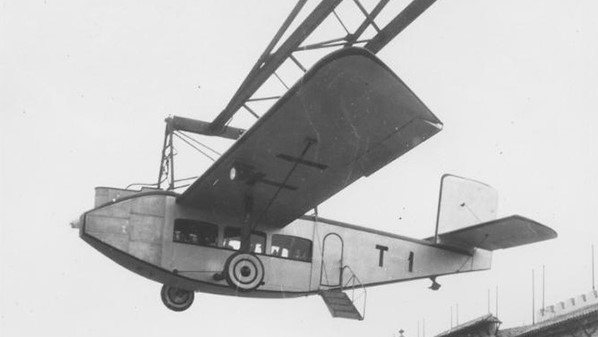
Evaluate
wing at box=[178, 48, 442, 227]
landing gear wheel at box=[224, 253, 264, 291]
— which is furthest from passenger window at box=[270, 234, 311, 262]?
landing gear wheel at box=[224, 253, 264, 291]

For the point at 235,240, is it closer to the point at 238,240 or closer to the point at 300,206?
the point at 238,240

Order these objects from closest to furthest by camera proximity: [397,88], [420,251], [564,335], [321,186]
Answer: [397,88], [321,186], [420,251], [564,335]

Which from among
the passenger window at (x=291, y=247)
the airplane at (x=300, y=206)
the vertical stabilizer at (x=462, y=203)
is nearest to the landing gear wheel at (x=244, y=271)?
the airplane at (x=300, y=206)

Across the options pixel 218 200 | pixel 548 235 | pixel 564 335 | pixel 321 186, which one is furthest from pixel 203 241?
pixel 564 335

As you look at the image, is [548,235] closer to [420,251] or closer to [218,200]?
[420,251]

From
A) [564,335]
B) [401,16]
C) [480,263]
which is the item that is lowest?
[564,335]

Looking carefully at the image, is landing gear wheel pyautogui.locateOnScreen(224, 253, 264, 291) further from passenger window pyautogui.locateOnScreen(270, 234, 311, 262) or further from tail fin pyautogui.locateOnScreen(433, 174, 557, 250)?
tail fin pyautogui.locateOnScreen(433, 174, 557, 250)

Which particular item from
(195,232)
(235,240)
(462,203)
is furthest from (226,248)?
(462,203)
